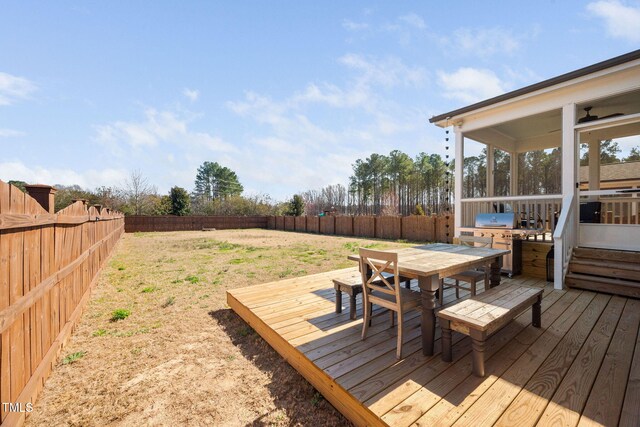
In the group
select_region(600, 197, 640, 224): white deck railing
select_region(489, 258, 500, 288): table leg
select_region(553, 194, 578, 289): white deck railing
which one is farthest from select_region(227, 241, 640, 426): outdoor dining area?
select_region(600, 197, 640, 224): white deck railing

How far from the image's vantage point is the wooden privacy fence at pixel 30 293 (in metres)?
1.56

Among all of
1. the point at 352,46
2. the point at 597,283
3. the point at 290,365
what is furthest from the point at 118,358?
the point at 352,46

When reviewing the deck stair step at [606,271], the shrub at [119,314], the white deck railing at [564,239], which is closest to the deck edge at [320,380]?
the shrub at [119,314]

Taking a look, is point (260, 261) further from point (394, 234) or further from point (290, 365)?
point (394, 234)

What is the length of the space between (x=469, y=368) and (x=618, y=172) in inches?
430

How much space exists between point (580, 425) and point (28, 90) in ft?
60.8

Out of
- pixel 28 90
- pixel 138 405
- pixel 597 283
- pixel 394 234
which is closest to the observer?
pixel 138 405

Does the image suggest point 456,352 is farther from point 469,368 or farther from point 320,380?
point 320,380

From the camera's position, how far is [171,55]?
9383 mm

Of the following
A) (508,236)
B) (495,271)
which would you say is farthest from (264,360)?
(508,236)

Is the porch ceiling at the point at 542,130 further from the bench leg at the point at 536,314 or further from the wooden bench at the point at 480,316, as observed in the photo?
the wooden bench at the point at 480,316

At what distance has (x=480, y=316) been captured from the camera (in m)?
1.98

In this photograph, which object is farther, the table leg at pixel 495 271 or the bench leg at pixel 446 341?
the table leg at pixel 495 271

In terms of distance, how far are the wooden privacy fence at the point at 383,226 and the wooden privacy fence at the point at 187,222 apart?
363 centimetres
